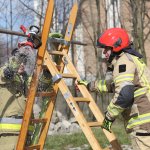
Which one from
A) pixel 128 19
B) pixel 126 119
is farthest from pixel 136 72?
pixel 128 19

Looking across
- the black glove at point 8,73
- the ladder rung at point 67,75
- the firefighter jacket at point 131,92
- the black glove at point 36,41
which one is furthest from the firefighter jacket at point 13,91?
the firefighter jacket at point 131,92

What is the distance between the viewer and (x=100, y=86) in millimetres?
5129

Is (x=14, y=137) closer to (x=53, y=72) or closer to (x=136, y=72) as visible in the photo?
(x=53, y=72)

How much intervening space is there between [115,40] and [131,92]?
2.13 feet

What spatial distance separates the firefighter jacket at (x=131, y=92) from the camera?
4.31 m

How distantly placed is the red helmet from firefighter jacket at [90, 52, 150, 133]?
10 cm

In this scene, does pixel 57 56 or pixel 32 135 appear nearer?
pixel 32 135

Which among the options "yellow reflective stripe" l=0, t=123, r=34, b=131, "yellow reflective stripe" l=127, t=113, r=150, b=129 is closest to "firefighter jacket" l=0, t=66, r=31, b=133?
"yellow reflective stripe" l=0, t=123, r=34, b=131

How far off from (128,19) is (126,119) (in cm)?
1549

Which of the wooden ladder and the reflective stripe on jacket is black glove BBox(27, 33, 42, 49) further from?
the reflective stripe on jacket

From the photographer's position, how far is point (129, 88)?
14.1ft

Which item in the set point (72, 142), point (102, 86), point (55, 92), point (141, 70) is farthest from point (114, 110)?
point (72, 142)

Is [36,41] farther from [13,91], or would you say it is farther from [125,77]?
[125,77]

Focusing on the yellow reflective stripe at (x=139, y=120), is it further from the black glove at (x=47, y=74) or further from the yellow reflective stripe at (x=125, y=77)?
the black glove at (x=47, y=74)
